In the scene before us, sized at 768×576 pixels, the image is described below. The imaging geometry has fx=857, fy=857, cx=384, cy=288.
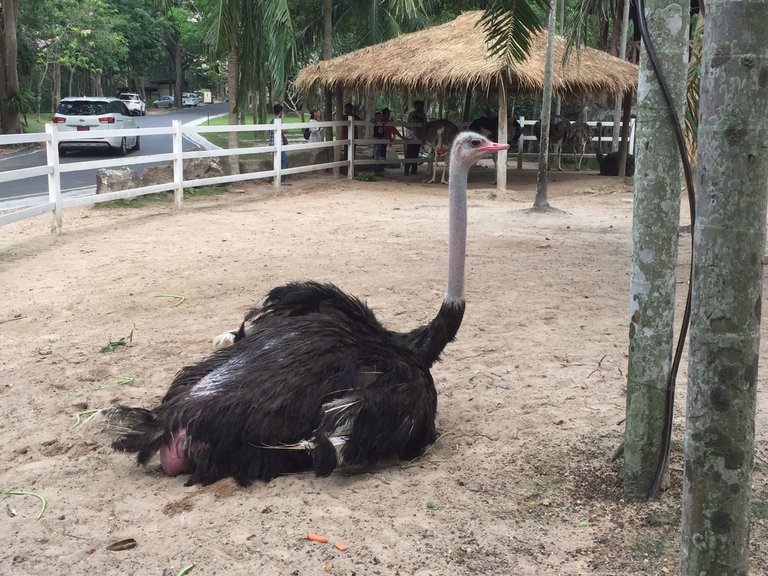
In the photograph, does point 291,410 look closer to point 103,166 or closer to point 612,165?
point 103,166

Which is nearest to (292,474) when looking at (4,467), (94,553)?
(94,553)

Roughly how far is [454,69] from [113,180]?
6.57 m

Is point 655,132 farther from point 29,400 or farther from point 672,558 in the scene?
point 29,400

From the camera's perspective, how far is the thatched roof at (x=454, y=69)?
15.7m

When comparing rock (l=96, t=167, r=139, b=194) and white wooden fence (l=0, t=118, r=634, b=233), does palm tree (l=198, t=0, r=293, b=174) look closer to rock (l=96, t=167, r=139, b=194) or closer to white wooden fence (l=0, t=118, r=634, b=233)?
white wooden fence (l=0, t=118, r=634, b=233)

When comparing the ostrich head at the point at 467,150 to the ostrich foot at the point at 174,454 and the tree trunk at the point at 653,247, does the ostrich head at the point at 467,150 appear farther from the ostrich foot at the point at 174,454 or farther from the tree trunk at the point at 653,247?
the ostrich foot at the point at 174,454

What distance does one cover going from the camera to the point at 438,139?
57.6ft

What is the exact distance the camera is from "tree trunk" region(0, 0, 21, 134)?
24.3 meters

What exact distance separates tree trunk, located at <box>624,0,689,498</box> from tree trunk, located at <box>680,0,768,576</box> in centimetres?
107

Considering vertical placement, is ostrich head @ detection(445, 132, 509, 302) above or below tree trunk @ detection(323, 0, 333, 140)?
below

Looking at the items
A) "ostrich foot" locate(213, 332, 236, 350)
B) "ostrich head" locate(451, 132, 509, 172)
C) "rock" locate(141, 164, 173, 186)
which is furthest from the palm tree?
"ostrich foot" locate(213, 332, 236, 350)

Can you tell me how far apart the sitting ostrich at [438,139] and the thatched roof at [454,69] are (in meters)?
0.77

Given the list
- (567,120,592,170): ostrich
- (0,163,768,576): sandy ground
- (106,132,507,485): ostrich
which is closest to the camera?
(0,163,768,576): sandy ground

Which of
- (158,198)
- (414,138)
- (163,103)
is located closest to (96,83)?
(163,103)
